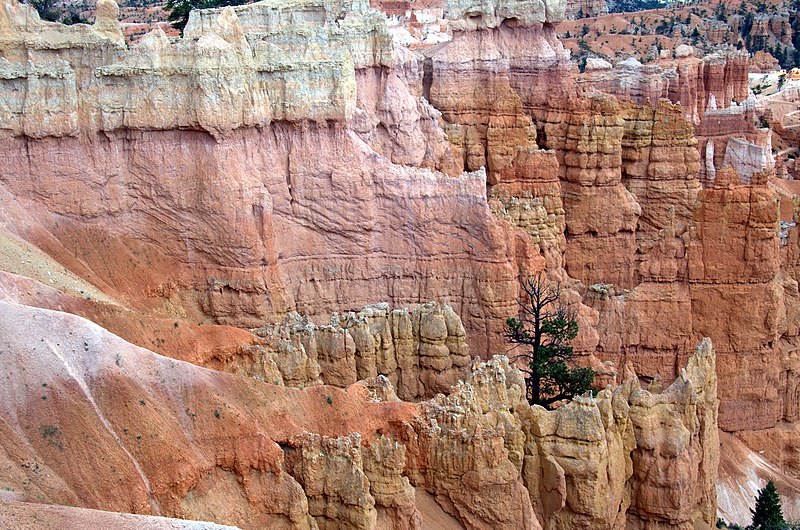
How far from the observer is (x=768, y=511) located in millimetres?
36000

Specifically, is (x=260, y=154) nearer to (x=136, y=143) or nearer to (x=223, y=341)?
(x=136, y=143)

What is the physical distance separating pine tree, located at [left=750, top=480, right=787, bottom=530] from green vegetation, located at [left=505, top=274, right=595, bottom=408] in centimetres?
615

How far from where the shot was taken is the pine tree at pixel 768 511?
3569 cm

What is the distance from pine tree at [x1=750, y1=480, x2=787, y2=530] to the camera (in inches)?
1405

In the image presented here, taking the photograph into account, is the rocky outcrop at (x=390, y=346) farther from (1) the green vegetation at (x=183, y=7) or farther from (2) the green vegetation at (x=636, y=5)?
(2) the green vegetation at (x=636, y=5)

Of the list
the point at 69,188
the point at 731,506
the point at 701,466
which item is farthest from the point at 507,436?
the point at 731,506

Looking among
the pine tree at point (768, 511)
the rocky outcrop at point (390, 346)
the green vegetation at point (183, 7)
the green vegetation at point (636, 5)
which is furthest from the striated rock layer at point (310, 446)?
the green vegetation at point (636, 5)

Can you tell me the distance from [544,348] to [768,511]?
7.97m

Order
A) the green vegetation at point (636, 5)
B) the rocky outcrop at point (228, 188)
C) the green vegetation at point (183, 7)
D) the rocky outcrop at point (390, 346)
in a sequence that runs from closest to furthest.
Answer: the rocky outcrop at point (390, 346)
the rocky outcrop at point (228, 188)
the green vegetation at point (183, 7)
the green vegetation at point (636, 5)

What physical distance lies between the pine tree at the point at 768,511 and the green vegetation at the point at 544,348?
6.15m

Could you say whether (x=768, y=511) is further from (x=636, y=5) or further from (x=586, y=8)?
(x=636, y=5)

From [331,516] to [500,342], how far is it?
1134 cm

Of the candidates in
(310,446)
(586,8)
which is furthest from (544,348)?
(586,8)

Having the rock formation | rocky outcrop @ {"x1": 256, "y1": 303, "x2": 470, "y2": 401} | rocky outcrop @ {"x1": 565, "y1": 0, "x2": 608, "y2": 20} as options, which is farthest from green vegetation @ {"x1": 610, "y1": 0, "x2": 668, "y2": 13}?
rocky outcrop @ {"x1": 256, "y1": 303, "x2": 470, "y2": 401}
